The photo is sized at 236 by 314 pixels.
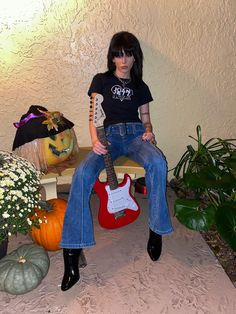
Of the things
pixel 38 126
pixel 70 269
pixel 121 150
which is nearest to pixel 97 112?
pixel 121 150

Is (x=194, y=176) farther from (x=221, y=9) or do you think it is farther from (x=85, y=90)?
(x=221, y=9)

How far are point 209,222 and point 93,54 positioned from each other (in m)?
1.39

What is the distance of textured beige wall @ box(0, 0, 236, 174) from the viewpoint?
210 cm

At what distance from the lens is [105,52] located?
7.25 ft

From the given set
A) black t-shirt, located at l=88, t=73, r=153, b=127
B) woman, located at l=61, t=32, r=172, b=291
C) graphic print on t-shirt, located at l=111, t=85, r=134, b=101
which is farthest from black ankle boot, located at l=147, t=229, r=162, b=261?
graphic print on t-shirt, located at l=111, t=85, r=134, b=101

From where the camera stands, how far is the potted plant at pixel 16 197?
1435 millimetres

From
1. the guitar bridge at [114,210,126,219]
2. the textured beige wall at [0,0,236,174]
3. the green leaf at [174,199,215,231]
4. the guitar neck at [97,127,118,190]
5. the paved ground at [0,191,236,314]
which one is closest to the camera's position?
the paved ground at [0,191,236,314]

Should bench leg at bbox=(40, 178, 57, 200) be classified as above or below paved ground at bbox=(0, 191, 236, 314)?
above

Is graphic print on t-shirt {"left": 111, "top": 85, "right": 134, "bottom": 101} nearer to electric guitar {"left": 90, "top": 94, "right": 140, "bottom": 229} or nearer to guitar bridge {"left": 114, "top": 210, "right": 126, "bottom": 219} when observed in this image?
electric guitar {"left": 90, "top": 94, "right": 140, "bottom": 229}

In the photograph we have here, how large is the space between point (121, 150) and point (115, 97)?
334 millimetres

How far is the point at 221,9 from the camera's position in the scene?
2193 mm

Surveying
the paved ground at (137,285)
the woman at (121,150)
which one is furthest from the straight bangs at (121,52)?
the paved ground at (137,285)

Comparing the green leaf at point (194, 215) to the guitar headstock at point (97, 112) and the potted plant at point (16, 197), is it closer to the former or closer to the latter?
the guitar headstock at point (97, 112)

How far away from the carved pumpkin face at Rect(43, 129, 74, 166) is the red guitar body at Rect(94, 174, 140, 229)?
0.34 metres
